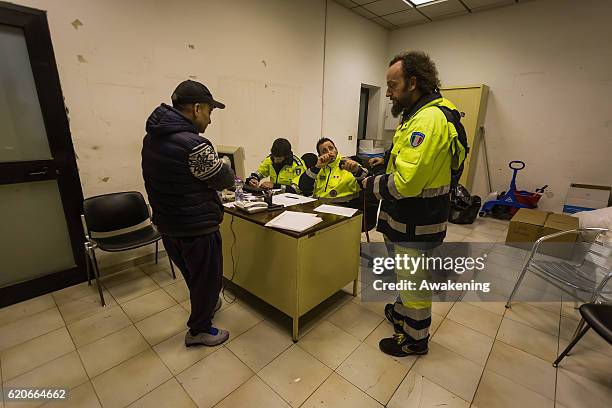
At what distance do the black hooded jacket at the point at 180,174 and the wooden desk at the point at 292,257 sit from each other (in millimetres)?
398

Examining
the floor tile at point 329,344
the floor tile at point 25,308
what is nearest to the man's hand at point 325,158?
the floor tile at point 329,344

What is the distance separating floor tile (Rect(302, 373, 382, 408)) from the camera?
1.40 meters

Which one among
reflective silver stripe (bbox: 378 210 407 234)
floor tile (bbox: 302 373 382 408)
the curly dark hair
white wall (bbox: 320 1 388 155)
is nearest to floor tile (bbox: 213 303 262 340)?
floor tile (bbox: 302 373 382 408)

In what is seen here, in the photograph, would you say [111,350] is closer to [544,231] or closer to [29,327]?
[29,327]

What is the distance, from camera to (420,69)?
1426mm

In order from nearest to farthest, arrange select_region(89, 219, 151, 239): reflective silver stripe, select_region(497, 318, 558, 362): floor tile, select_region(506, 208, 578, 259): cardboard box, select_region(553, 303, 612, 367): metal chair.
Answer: select_region(553, 303, 612, 367): metal chair < select_region(497, 318, 558, 362): floor tile < select_region(89, 219, 151, 239): reflective silver stripe < select_region(506, 208, 578, 259): cardboard box

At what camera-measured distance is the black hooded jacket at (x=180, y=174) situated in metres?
1.38

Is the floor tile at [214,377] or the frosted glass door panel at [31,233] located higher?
the frosted glass door panel at [31,233]

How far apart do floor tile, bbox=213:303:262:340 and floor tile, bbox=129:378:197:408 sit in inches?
17.1

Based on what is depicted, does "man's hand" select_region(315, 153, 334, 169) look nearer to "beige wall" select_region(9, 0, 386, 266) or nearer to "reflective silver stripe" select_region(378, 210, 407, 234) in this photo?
"reflective silver stripe" select_region(378, 210, 407, 234)

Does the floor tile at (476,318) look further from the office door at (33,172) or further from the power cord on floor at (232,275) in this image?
the office door at (33,172)

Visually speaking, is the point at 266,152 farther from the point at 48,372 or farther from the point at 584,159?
the point at 584,159

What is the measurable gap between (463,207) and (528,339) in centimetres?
240

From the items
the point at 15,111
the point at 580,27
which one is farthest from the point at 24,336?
the point at 580,27
